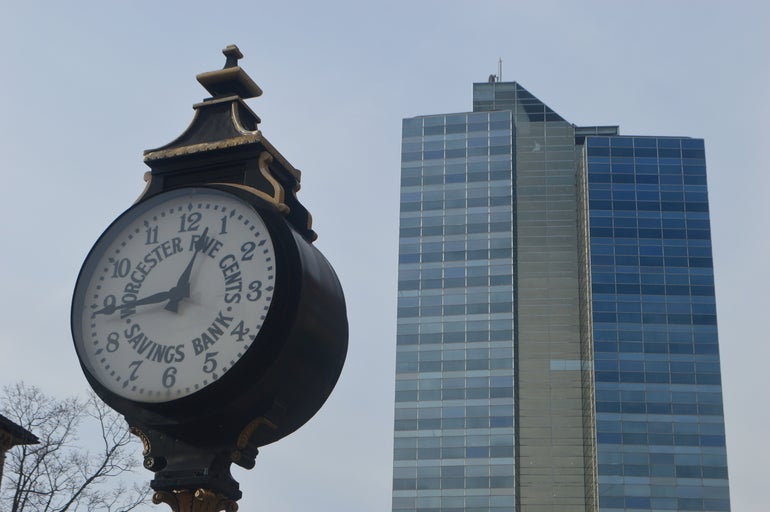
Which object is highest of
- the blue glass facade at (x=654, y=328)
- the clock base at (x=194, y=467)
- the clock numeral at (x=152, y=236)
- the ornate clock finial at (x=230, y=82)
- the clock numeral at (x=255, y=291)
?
the blue glass facade at (x=654, y=328)

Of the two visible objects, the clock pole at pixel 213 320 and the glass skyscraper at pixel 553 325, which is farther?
the glass skyscraper at pixel 553 325

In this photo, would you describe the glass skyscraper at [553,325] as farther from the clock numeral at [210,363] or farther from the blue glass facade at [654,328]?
the clock numeral at [210,363]

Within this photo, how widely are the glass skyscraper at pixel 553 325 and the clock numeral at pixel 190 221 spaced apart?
94.6 metres

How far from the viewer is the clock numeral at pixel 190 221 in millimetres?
4434

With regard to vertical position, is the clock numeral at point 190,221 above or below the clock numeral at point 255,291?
above

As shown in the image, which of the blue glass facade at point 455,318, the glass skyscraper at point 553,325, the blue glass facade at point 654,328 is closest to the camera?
the blue glass facade at point 654,328

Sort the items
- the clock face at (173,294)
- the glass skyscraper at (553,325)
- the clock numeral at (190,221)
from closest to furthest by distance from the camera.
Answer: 1. the clock face at (173,294)
2. the clock numeral at (190,221)
3. the glass skyscraper at (553,325)

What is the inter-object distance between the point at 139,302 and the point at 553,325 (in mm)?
102546

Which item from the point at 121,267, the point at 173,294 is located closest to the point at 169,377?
the point at 173,294

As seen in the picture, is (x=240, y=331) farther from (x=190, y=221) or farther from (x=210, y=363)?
(x=190, y=221)

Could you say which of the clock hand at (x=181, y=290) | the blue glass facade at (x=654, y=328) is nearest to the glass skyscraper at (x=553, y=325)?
the blue glass facade at (x=654, y=328)

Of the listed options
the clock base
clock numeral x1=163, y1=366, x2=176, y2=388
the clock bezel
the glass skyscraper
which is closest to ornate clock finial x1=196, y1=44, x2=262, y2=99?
the clock bezel

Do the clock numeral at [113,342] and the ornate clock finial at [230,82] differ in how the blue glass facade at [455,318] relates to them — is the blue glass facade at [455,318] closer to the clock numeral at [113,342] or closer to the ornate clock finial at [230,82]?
the ornate clock finial at [230,82]

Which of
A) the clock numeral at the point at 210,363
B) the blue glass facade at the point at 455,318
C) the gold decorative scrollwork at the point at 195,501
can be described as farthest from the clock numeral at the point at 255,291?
the blue glass facade at the point at 455,318
